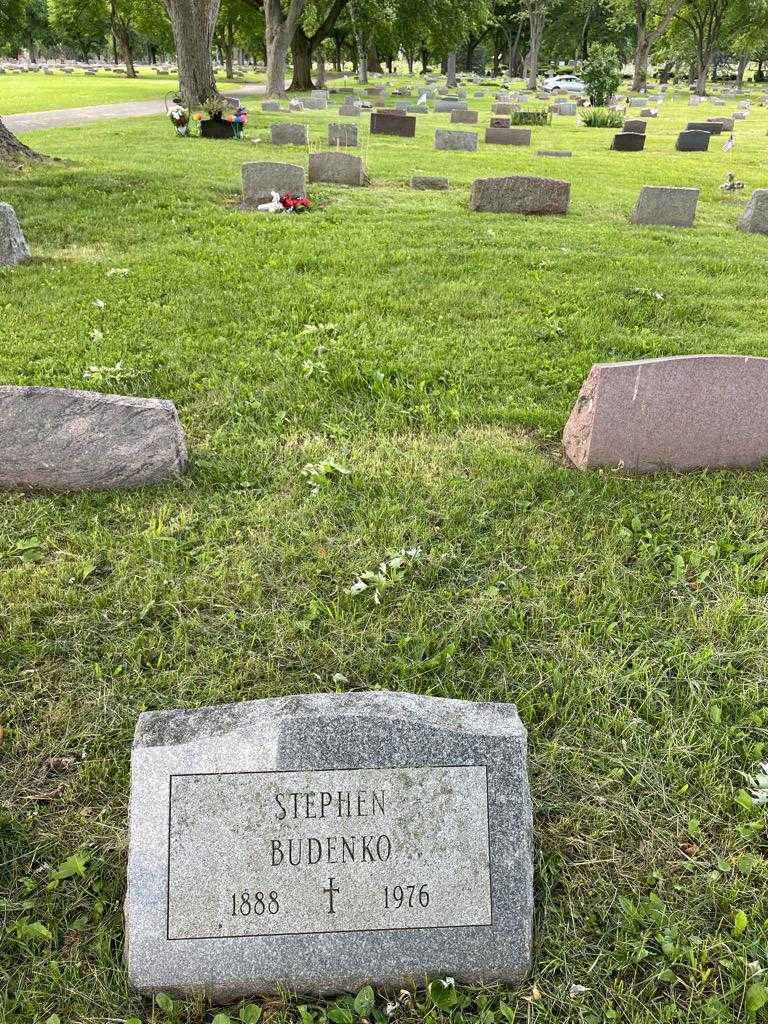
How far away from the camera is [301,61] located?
34.8 meters

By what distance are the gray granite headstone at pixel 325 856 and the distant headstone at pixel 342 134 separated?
1921 cm

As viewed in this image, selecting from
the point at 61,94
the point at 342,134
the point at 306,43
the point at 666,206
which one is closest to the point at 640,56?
the point at 306,43

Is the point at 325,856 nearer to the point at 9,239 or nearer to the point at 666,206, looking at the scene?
the point at 9,239

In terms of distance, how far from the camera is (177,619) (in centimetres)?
322

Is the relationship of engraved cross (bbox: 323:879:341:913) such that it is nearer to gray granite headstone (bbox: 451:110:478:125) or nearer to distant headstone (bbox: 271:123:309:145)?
distant headstone (bbox: 271:123:309:145)

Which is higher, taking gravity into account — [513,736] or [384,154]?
[384,154]

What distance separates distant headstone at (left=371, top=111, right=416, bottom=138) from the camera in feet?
69.9

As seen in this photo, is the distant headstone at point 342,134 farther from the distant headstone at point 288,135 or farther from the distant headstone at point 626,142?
the distant headstone at point 626,142

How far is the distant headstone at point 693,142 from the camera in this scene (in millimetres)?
20734

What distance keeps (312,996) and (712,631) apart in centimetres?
221

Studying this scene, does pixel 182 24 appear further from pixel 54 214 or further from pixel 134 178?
pixel 54 214

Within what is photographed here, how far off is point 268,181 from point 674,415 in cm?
832

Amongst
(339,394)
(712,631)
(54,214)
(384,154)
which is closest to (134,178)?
(54,214)

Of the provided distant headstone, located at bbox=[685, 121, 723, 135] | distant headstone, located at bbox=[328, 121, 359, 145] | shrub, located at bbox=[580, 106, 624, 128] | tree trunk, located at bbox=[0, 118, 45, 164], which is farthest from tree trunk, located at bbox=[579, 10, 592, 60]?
tree trunk, located at bbox=[0, 118, 45, 164]
